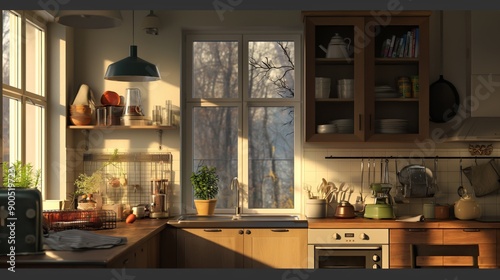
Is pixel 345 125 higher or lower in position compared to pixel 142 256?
higher

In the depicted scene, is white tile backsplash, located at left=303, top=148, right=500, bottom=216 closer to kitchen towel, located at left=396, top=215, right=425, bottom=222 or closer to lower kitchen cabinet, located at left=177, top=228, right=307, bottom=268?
kitchen towel, located at left=396, top=215, right=425, bottom=222

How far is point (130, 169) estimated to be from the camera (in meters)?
5.62

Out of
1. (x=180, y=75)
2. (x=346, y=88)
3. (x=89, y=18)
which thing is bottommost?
(x=346, y=88)

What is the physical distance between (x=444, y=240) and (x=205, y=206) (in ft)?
6.77

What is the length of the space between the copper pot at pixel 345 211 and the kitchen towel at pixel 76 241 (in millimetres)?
2337

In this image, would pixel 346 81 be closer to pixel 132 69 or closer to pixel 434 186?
pixel 434 186

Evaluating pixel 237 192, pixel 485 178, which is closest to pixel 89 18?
pixel 237 192

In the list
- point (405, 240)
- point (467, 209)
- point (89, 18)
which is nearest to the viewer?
point (89, 18)

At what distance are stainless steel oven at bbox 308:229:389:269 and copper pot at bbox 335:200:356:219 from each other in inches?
12.7

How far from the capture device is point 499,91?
17.8 ft

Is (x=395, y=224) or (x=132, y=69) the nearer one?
(x=132, y=69)

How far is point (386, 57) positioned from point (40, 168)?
125 inches

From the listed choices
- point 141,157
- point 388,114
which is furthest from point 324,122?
point 141,157

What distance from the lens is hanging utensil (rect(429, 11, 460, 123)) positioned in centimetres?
555
